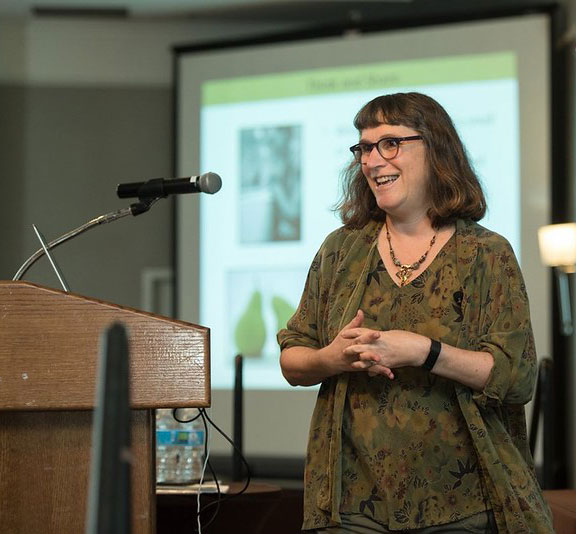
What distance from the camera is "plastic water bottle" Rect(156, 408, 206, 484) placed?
269 centimetres

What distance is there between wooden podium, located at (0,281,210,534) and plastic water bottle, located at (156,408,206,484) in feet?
3.54

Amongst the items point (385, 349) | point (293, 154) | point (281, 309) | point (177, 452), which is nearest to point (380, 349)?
point (385, 349)

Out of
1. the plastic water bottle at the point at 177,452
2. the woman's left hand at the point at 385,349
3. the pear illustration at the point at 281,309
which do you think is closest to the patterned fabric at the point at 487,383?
the woman's left hand at the point at 385,349

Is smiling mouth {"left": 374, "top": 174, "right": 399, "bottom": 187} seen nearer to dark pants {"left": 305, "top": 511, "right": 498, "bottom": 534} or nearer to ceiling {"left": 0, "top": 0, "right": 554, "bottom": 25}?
dark pants {"left": 305, "top": 511, "right": 498, "bottom": 534}

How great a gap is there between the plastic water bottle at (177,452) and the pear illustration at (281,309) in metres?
2.25

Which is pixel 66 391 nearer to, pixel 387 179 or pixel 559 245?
pixel 387 179

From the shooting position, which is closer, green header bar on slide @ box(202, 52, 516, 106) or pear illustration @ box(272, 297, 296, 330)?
green header bar on slide @ box(202, 52, 516, 106)

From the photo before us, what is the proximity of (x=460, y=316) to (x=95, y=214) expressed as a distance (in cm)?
454

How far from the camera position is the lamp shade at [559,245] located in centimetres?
469

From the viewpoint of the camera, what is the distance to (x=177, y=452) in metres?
2.78

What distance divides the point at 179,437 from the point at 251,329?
2.40m

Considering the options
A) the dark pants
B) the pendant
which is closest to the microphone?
the pendant

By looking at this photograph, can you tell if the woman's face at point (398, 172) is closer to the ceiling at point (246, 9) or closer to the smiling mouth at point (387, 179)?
the smiling mouth at point (387, 179)

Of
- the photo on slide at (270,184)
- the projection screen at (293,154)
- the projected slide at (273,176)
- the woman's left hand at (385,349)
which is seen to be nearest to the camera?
the woman's left hand at (385,349)
